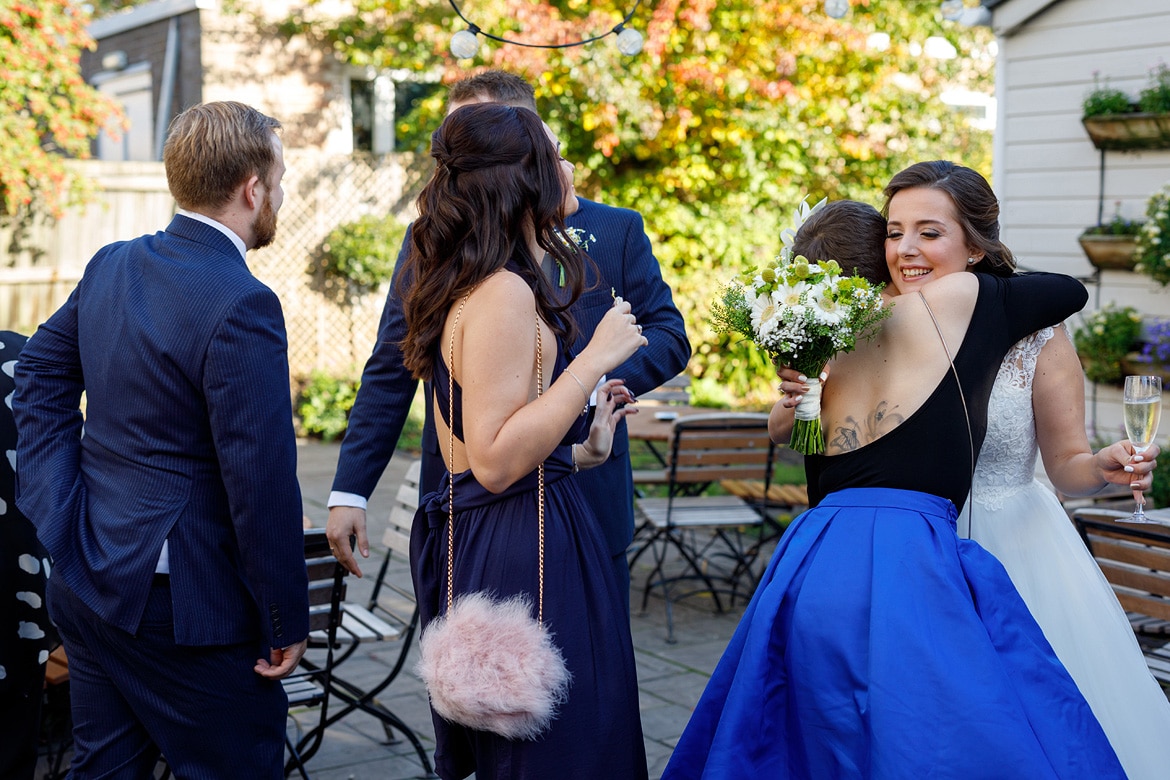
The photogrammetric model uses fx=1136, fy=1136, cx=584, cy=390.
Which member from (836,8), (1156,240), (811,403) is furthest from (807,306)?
(1156,240)

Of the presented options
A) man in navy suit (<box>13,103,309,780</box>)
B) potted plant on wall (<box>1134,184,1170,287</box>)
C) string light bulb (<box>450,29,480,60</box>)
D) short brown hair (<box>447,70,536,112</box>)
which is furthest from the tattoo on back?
potted plant on wall (<box>1134,184,1170,287</box>)

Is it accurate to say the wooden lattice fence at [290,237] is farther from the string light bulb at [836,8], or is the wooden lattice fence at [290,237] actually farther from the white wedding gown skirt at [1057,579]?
the white wedding gown skirt at [1057,579]

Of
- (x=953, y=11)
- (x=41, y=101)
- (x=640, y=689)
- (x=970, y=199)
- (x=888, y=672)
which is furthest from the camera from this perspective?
(x=41, y=101)

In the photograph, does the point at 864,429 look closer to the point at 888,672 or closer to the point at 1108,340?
the point at 888,672

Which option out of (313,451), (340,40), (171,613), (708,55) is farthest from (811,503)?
(340,40)

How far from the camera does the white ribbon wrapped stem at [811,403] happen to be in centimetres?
236

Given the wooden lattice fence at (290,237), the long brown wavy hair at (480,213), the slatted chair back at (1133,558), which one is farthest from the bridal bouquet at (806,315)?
the wooden lattice fence at (290,237)

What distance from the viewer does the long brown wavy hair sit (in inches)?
82.2

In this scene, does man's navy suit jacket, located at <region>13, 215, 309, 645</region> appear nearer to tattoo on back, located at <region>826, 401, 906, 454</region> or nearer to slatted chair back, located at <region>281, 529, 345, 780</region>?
slatted chair back, located at <region>281, 529, 345, 780</region>

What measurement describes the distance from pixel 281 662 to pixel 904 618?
1216 mm

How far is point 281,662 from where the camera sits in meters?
2.27

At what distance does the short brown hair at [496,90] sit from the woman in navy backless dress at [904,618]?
1193 mm

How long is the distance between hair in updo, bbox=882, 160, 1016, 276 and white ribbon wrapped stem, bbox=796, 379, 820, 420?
20.5 inches

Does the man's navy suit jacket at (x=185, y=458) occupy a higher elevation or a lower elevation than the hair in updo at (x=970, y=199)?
lower
